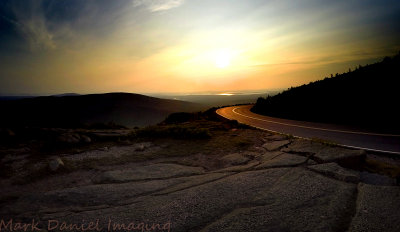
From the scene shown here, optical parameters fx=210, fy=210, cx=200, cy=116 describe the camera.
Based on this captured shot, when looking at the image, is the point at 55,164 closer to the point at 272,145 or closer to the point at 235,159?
the point at 235,159

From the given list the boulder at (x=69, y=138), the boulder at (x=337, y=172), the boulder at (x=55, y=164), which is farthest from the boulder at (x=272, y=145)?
the boulder at (x=69, y=138)

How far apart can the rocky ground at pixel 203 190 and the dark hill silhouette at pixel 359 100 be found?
27.0ft

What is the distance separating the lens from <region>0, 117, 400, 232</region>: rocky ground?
2.99 m

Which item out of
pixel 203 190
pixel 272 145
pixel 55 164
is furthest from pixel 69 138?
pixel 272 145

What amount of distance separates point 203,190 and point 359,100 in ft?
49.8

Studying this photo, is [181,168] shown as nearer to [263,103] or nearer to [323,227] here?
[323,227]

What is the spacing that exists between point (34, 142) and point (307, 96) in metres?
19.8

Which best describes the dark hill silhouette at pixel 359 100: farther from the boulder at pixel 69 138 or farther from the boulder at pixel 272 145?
the boulder at pixel 69 138

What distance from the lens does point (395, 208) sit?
3.11 m

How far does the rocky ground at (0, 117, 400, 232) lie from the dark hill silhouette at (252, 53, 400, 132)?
8238 mm

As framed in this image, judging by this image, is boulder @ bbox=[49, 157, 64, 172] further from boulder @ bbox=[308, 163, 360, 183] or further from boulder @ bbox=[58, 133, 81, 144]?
boulder @ bbox=[308, 163, 360, 183]

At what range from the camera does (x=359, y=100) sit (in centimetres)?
1428

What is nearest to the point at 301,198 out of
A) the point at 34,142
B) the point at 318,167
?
the point at 318,167

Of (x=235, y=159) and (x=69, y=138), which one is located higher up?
(x=69, y=138)
